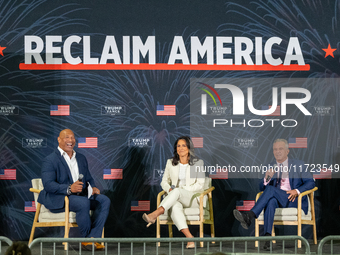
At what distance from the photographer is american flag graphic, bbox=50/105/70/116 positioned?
20.0 feet

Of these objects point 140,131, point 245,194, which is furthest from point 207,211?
point 140,131

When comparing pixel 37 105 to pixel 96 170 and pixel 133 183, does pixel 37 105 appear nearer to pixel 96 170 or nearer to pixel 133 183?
pixel 96 170

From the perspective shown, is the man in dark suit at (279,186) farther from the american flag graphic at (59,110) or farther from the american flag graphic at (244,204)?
the american flag graphic at (59,110)

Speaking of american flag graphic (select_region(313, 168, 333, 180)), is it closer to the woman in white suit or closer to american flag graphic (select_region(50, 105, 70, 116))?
the woman in white suit

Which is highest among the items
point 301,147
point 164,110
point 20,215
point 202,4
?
point 202,4

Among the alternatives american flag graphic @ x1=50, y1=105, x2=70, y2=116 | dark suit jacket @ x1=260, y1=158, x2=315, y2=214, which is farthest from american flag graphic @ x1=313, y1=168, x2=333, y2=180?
american flag graphic @ x1=50, y1=105, x2=70, y2=116

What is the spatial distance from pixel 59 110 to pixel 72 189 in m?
1.28

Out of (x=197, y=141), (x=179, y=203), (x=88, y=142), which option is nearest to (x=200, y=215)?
(x=179, y=203)

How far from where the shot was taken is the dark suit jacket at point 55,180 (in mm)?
5250

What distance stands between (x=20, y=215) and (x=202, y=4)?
3.62m

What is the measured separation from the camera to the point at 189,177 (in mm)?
5816

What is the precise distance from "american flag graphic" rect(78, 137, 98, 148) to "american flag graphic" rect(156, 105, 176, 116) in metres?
0.89

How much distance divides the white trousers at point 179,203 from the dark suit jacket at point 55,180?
3.34 feet

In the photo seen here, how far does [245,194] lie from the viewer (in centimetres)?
621
